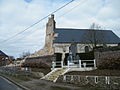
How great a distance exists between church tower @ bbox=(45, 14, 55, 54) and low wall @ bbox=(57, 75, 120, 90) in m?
43.6

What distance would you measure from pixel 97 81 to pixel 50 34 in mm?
51215

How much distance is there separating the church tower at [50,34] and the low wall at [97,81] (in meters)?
43.6

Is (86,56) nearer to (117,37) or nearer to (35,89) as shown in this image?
(35,89)

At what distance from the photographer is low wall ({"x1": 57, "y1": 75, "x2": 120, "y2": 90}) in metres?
15.2

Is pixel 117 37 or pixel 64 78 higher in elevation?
pixel 117 37

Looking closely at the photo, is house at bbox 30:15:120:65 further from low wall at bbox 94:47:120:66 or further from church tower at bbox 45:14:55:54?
low wall at bbox 94:47:120:66

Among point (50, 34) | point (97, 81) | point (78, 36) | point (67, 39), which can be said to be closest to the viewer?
point (97, 81)

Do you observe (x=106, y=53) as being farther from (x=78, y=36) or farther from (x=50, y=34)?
(x=78, y=36)

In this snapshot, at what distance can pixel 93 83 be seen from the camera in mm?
17875

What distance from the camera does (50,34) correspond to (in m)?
67.9

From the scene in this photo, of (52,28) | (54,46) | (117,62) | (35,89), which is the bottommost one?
(35,89)

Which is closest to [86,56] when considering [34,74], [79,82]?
[34,74]

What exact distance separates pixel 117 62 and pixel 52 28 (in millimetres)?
46487

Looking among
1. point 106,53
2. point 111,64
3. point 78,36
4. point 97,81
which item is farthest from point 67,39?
point 97,81
